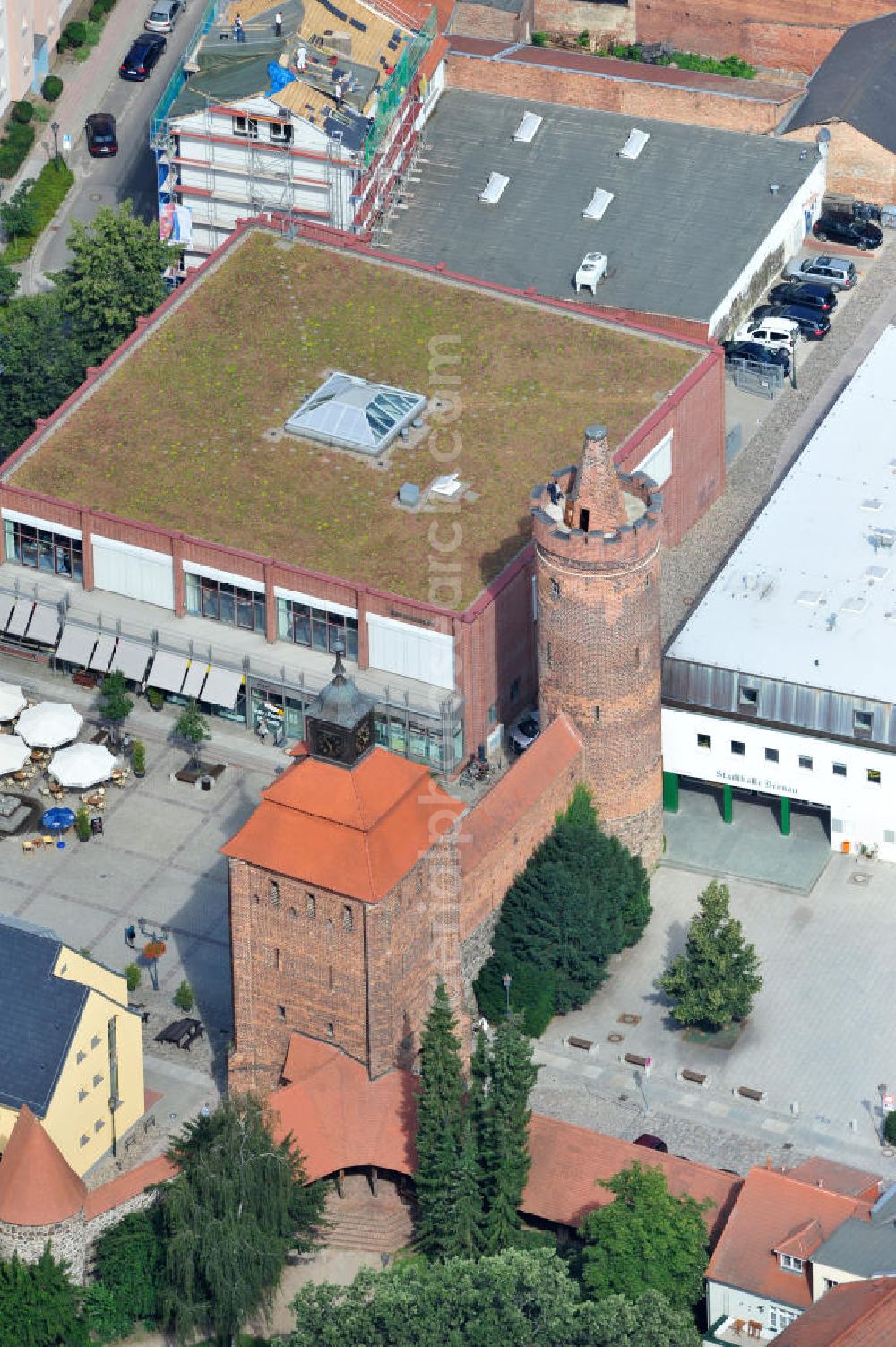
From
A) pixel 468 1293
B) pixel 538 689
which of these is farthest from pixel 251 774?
pixel 468 1293

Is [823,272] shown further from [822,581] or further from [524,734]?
[524,734]

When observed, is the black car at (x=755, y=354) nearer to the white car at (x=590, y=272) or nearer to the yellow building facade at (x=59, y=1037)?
the white car at (x=590, y=272)

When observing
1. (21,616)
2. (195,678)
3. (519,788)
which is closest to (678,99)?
(195,678)

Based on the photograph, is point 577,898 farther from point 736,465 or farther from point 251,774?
point 736,465

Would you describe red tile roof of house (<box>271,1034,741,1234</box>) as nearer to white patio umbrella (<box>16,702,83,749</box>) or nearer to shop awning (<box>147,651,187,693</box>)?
white patio umbrella (<box>16,702,83,749</box>)

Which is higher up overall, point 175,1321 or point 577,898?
point 577,898

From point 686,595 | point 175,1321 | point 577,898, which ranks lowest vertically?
point 175,1321
